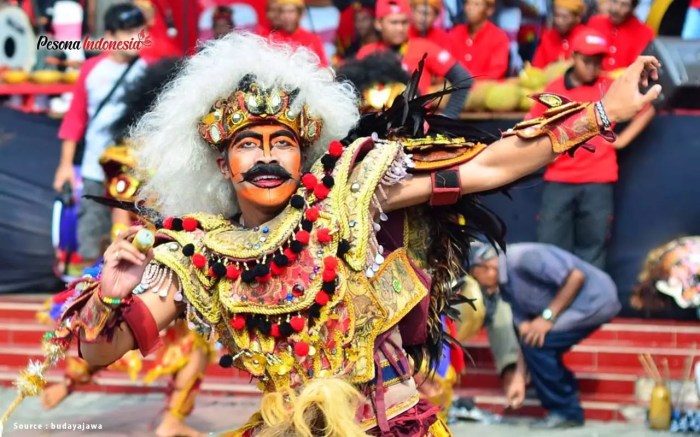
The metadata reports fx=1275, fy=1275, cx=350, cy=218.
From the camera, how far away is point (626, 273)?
28.1 feet

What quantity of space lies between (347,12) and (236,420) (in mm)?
3761

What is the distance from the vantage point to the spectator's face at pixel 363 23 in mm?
9672

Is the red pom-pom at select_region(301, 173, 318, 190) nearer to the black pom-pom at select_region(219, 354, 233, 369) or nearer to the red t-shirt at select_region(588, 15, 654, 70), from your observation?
the black pom-pom at select_region(219, 354, 233, 369)

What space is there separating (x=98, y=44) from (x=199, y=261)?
574 centimetres

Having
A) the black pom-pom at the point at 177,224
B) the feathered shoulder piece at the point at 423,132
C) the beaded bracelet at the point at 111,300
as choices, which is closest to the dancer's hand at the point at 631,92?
the feathered shoulder piece at the point at 423,132

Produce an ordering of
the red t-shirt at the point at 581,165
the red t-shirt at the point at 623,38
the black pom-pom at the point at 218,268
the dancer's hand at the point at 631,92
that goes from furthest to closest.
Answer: the red t-shirt at the point at 623,38 → the red t-shirt at the point at 581,165 → the black pom-pom at the point at 218,268 → the dancer's hand at the point at 631,92

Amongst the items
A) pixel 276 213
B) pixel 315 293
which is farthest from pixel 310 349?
pixel 276 213

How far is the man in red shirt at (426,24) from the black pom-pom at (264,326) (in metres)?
5.50

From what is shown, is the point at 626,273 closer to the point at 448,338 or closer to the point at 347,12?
the point at 347,12

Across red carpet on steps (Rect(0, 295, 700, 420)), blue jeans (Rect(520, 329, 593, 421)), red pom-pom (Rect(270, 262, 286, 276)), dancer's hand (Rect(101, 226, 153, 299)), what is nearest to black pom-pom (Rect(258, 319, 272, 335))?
red pom-pom (Rect(270, 262, 286, 276))

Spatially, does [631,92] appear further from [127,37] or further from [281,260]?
[127,37]

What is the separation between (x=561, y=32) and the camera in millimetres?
8969

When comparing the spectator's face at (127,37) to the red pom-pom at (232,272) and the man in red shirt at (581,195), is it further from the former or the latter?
the red pom-pom at (232,272)

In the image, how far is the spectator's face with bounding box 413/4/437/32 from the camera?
896cm
